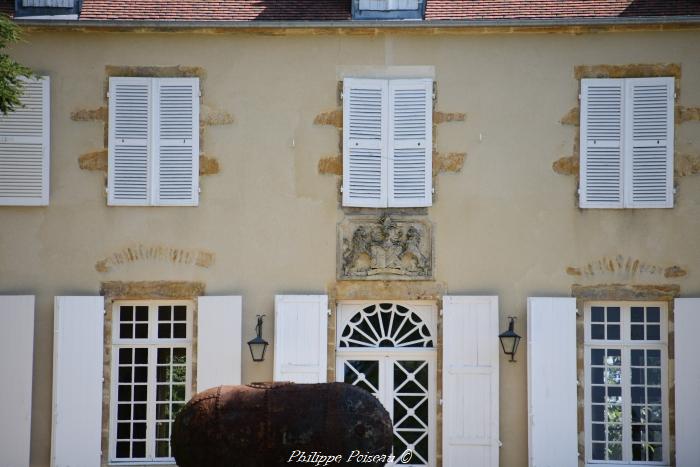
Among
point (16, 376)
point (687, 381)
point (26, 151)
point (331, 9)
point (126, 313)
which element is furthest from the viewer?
point (331, 9)

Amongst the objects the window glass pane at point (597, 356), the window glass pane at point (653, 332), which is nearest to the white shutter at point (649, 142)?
the window glass pane at point (653, 332)

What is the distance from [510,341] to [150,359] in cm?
371

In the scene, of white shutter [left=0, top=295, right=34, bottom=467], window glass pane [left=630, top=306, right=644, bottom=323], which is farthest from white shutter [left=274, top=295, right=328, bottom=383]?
window glass pane [left=630, top=306, right=644, bottom=323]

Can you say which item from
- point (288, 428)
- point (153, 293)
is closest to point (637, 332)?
point (288, 428)

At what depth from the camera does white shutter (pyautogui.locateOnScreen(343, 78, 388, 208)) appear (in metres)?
13.2

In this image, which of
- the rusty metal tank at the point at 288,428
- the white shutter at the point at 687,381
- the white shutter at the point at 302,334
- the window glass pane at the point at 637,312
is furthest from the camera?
the window glass pane at the point at 637,312

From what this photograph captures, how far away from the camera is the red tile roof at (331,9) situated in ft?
43.4

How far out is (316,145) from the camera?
43.6 feet

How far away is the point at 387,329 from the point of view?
1336 centimetres

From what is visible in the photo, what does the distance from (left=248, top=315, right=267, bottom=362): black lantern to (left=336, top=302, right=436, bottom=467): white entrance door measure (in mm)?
805

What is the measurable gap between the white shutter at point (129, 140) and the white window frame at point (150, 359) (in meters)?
1.11

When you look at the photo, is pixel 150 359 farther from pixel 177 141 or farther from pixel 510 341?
pixel 510 341

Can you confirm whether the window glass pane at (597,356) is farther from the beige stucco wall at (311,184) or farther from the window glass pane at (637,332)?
the beige stucco wall at (311,184)

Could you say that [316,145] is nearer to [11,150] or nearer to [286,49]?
[286,49]
